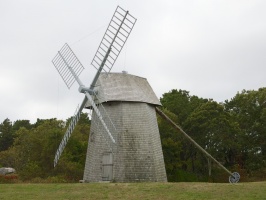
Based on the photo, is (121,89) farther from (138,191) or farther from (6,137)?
(6,137)

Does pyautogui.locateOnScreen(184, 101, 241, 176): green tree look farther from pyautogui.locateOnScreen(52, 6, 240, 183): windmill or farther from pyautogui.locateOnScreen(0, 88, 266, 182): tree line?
pyautogui.locateOnScreen(52, 6, 240, 183): windmill

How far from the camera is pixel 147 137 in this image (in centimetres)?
2144

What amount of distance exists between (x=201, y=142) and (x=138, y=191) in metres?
18.4

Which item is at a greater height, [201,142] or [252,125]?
[252,125]

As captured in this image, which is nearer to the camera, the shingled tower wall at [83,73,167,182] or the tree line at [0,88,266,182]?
the shingled tower wall at [83,73,167,182]

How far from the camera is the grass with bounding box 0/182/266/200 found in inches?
566

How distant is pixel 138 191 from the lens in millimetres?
15477

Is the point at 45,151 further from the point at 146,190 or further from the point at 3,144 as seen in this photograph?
the point at 3,144

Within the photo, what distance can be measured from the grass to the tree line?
1292 centimetres

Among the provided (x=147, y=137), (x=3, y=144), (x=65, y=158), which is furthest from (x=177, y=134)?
(x=3, y=144)

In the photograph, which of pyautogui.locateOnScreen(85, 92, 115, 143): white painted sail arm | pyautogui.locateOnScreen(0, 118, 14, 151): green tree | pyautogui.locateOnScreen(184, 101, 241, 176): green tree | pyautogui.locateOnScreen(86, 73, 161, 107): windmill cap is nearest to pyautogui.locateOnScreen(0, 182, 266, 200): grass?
pyautogui.locateOnScreen(85, 92, 115, 143): white painted sail arm

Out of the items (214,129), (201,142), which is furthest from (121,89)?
(201,142)

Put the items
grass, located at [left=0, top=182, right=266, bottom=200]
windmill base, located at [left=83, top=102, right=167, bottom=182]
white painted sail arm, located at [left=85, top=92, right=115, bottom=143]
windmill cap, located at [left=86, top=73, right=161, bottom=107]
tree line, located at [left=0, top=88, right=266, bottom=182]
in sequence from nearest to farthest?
grass, located at [left=0, top=182, right=266, bottom=200] → white painted sail arm, located at [left=85, top=92, right=115, bottom=143] → windmill base, located at [left=83, top=102, right=167, bottom=182] → windmill cap, located at [left=86, top=73, right=161, bottom=107] → tree line, located at [left=0, top=88, right=266, bottom=182]

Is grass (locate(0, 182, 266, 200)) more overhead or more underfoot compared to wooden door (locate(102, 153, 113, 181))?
more underfoot
